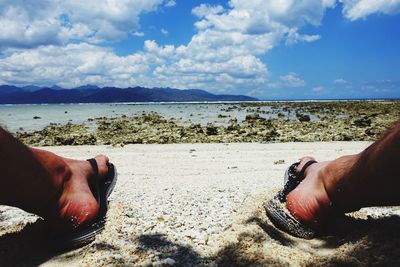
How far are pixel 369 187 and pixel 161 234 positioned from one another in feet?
6.37

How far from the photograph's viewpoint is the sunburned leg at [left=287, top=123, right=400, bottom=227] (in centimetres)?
259

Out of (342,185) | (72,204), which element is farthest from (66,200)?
(342,185)

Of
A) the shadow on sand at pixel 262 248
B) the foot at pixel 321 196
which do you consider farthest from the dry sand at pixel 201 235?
the foot at pixel 321 196

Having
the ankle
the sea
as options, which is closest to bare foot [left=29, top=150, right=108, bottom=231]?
the sea

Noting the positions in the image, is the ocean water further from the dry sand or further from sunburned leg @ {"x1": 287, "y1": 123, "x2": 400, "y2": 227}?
sunburned leg @ {"x1": 287, "y1": 123, "x2": 400, "y2": 227}

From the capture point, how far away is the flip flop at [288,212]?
11.1ft

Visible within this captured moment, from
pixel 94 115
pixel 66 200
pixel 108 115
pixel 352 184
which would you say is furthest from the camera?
pixel 94 115

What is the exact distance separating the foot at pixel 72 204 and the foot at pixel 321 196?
202cm

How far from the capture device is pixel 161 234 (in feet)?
11.3

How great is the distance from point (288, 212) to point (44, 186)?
2.34m

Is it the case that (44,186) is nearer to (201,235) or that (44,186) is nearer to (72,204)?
(72,204)

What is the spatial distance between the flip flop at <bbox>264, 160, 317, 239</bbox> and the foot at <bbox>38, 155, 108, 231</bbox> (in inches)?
71.5

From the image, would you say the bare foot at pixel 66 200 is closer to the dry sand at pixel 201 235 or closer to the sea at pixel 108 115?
the dry sand at pixel 201 235

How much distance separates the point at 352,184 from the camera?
2.95 meters
